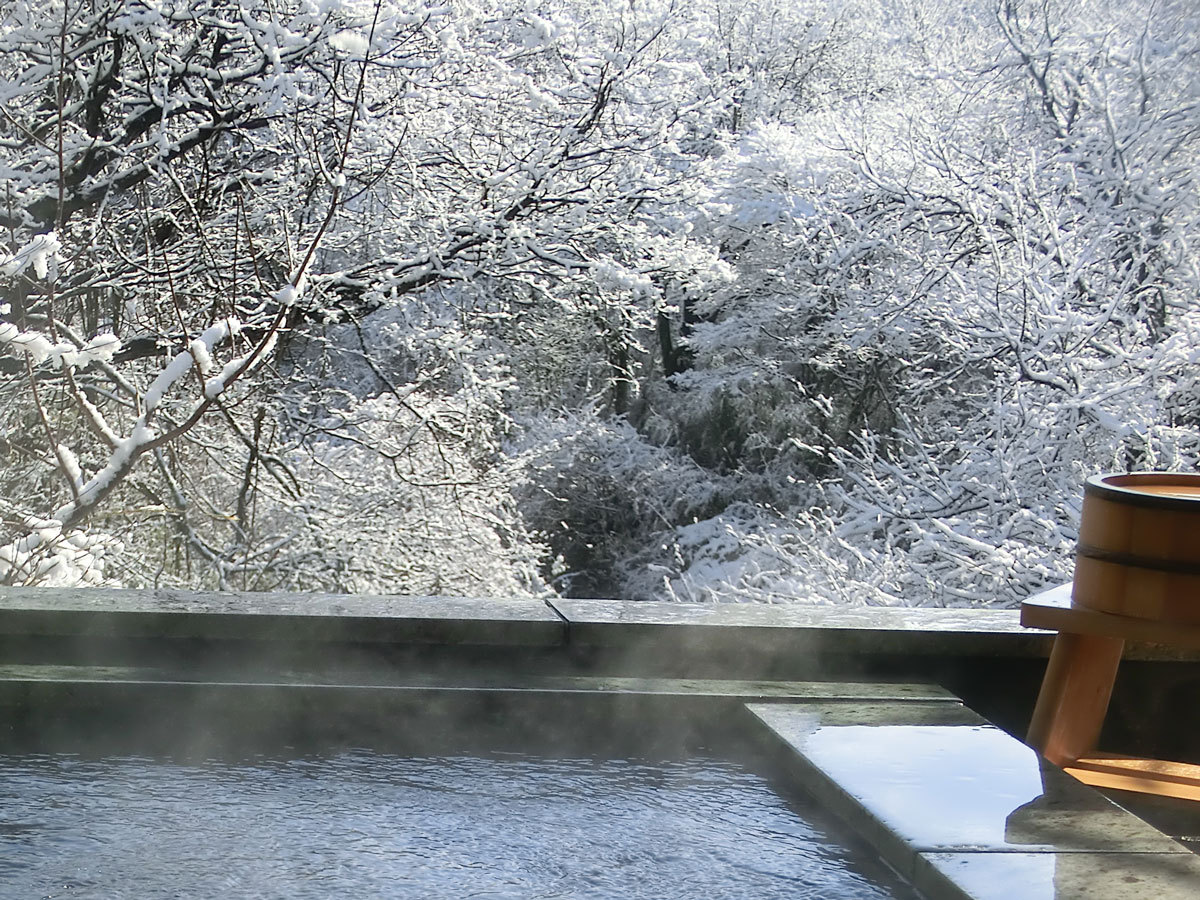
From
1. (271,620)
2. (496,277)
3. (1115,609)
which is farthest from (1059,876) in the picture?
(496,277)

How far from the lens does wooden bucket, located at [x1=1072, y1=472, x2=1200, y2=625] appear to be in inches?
91.3

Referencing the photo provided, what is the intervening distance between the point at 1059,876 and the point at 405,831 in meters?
1.03

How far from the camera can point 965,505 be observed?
9.30m

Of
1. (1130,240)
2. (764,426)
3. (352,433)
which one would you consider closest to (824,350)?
(764,426)

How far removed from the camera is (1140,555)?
236 centimetres

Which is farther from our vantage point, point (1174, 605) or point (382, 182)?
point (382, 182)

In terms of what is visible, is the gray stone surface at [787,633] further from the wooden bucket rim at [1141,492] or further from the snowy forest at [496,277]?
the snowy forest at [496,277]

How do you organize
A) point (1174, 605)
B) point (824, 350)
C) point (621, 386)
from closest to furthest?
point (1174, 605), point (824, 350), point (621, 386)

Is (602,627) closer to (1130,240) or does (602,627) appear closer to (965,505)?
(965,505)

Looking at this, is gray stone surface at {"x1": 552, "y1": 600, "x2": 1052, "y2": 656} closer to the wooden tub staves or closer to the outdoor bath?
the outdoor bath

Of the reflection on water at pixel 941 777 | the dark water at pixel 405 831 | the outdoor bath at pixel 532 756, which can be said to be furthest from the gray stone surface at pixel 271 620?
the reflection on water at pixel 941 777

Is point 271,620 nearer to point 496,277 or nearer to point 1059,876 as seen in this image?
point 1059,876

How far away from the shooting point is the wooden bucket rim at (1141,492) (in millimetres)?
2326

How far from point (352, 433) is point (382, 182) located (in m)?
1.85
